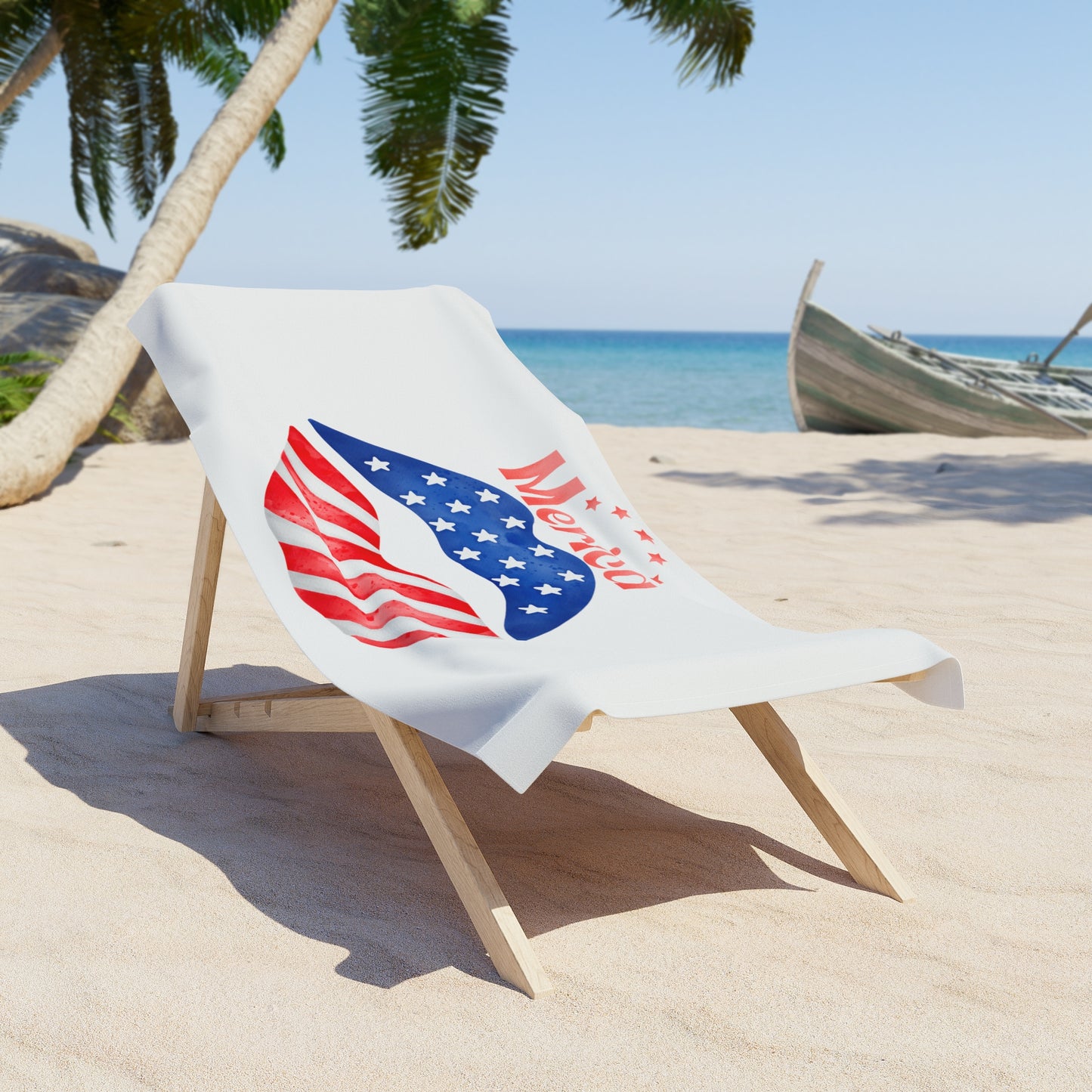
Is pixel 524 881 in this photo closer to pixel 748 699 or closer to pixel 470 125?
pixel 748 699

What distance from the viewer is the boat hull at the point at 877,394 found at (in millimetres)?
10383

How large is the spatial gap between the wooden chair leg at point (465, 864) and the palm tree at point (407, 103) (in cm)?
522

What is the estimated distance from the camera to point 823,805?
2.18m

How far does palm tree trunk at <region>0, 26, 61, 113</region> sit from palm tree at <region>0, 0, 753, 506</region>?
637 mm

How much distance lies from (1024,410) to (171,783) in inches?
378

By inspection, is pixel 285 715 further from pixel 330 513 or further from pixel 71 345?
pixel 71 345

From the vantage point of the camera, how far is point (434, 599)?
2.37 metres

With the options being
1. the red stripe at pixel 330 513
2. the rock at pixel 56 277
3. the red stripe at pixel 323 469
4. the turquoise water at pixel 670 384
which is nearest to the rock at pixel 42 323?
the rock at pixel 56 277

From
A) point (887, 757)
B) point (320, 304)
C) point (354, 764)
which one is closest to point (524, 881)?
point (354, 764)

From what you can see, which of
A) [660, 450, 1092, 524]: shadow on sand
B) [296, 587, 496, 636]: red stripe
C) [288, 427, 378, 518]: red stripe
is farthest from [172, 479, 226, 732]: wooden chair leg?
[660, 450, 1092, 524]: shadow on sand

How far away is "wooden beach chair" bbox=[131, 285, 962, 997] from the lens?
181 centimetres

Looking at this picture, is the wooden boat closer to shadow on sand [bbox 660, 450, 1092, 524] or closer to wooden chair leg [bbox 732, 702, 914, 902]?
shadow on sand [bbox 660, 450, 1092, 524]

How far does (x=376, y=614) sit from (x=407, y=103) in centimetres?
773

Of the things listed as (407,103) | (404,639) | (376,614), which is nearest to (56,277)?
(407,103)
